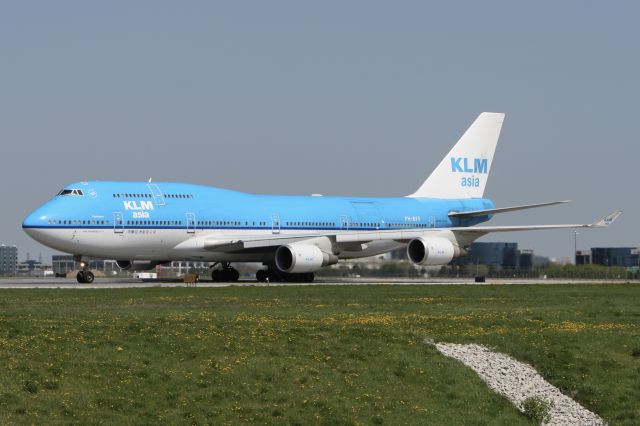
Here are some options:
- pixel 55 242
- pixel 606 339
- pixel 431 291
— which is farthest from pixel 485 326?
pixel 55 242

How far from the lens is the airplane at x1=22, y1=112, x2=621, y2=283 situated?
55.1 meters

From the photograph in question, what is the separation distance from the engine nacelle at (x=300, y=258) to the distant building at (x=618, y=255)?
176ft

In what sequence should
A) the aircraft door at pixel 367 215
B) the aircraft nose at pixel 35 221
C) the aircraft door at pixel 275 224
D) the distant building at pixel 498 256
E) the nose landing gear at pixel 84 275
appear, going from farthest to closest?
1. the distant building at pixel 498 256
2. the aircraft door at pixel 367 215
3. the aircraft door at pixel 275 224
4. the nose landing gear at pixel 84 275
5. the aircraft nose at pixel 35 221

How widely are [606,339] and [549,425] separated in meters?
7.34

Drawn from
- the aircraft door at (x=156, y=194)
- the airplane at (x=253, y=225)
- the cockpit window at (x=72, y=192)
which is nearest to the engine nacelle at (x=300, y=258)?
the airplane at (x=253, y=225)

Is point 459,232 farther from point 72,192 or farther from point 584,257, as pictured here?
point 584,257

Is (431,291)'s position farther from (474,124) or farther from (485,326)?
(474,124)

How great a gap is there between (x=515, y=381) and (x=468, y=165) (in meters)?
45.8

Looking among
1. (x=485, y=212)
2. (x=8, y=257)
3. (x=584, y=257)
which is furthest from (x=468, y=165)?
(x=8, y=257)

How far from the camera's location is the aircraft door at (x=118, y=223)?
55312 mm

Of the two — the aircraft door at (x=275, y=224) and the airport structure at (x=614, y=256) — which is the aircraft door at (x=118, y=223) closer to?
the aircraft door at (x=275, y=224)

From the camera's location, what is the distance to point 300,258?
58000 millimetres

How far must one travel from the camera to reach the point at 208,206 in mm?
59375

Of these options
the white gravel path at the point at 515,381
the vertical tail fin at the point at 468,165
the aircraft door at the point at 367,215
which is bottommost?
the white gravel path at the point at 515,381
